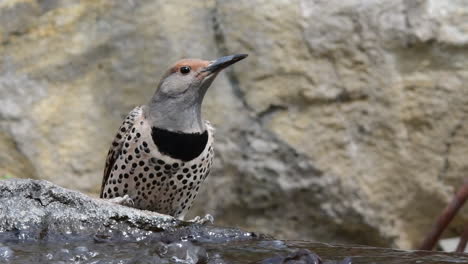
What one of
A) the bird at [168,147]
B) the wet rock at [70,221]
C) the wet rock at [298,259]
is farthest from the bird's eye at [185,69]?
the wet rock at [298,259]

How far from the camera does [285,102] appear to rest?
6.41 m

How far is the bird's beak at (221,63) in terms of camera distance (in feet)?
14.5

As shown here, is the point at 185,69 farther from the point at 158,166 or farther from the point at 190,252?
the point at 190,252

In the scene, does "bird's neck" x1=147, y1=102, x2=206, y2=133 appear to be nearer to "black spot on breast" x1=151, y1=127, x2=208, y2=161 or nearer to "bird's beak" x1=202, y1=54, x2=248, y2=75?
"black spot on breast" x1=151, y1=127, x2=208, y2=161

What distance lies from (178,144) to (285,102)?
2.07 meters

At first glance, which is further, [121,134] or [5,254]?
[121,134]

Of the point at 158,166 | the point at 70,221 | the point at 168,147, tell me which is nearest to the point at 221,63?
the point at 168,147

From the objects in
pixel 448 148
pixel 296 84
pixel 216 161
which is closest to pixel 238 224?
pixel 216 161

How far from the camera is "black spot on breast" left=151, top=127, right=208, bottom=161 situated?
4.45 meters

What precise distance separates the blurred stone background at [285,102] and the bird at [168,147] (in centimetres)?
170

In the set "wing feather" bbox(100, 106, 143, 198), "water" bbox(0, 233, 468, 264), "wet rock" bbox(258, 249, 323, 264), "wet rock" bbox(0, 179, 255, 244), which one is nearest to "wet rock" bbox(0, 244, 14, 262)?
"water" bbox(0, 233, 468, 264)

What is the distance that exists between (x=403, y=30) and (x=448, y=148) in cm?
92

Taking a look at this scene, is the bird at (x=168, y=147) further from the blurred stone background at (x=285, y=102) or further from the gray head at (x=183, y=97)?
the blurred stone background at (x=285, y=102)

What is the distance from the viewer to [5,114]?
20.9 ft
